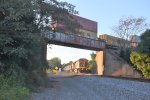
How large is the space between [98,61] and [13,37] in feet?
178

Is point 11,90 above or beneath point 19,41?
beneath

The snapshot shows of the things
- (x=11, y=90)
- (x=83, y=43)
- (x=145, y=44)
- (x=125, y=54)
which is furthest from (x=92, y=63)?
(x=11, y=90)

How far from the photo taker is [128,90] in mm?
20875

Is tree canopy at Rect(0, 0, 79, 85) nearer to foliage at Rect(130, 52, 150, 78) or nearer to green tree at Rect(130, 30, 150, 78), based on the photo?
green tree at Rect(130, 30, 150, 78)

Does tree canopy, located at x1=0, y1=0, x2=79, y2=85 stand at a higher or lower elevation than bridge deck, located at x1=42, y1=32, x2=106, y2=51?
lower

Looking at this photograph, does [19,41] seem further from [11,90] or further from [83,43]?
[83,43]

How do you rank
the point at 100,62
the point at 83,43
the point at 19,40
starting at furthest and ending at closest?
1. the point at 100,62
2. the point at 83,43
3. the point at 19,40

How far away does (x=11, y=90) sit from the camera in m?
13.9

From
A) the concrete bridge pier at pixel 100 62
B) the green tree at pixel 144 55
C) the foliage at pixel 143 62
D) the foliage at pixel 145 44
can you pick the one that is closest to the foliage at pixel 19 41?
the foliage at pixel 145 44

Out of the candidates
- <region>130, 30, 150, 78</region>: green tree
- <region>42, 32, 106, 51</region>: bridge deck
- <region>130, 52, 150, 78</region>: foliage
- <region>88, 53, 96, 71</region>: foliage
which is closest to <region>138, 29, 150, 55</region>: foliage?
<region>130, 30, 150, 78</region>: green tree

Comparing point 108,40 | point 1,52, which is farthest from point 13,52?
point 108,40

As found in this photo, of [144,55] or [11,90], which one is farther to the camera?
[144,55]

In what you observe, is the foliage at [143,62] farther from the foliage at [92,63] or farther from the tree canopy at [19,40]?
the tree canopy at [19,40]

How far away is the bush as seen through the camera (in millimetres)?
12550
